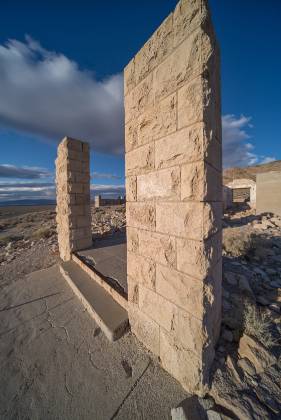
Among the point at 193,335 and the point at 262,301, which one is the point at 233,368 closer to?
the point at 193,335

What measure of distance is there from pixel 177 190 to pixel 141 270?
1046 mm

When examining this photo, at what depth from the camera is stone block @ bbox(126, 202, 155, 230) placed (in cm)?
175

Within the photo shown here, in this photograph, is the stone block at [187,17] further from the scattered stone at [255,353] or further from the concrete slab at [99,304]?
the concrete slab at [99,304]

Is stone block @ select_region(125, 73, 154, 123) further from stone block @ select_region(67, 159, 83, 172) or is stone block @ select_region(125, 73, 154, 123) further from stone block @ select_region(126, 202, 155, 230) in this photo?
stone block @ select_region(67, 159, 83, 172)

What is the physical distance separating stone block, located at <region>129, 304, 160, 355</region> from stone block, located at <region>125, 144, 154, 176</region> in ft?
5.50

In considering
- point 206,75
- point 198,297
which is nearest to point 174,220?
point 198,297

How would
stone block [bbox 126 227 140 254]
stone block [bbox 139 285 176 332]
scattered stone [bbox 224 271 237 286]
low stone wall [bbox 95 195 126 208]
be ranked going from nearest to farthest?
stone block [bbox 139 285 176 332]
stone block [bbox 126 227 140 254]
scattered stone [bbox 224 271 237 286]
low stone wall [bbox 95 195 126 208]

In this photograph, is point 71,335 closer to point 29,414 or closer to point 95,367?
point 95,367

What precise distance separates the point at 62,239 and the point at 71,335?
2951 millimetres

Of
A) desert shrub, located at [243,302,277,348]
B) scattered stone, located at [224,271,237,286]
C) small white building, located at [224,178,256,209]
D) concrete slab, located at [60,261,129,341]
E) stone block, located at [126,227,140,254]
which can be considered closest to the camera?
desert shrub, located at [243,302,277,348]

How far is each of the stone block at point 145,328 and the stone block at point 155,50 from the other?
266 centimetres

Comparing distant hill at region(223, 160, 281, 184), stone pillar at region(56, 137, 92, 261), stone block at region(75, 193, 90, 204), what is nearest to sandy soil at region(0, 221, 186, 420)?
stone pillar at region(56, 137, 92, 261)

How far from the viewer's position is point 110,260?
4.02 meters

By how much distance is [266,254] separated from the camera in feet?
15.7
